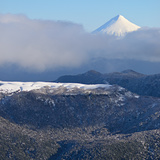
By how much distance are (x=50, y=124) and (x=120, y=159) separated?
21.2m

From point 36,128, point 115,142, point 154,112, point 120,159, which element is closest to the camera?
point 120,159

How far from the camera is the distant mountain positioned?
106750 mm

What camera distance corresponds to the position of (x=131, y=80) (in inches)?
4707

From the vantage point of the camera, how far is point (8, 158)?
51.3m

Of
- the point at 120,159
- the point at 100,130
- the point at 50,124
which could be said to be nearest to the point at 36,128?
the point at 50,124

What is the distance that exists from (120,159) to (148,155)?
4.59 m

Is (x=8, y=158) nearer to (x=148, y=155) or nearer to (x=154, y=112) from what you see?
(x=148, y=155)

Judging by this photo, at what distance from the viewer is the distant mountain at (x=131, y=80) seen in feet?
350

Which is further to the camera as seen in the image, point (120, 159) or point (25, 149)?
point (25, 149)

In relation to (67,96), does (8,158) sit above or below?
below

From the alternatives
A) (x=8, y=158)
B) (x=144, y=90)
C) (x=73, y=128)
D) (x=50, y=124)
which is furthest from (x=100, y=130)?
(x=144, y=90)

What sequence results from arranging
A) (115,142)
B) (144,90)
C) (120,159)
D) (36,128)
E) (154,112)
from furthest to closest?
(144,90) → (154,112) → (36,128) → (115,142) → (120,159)

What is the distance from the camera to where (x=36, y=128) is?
2562 inches

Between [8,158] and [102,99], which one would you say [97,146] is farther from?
[102,99]
